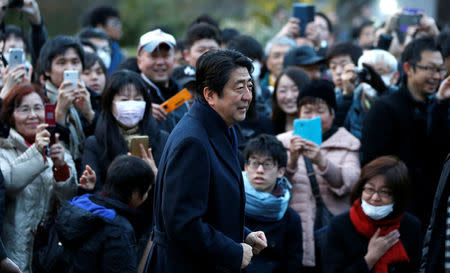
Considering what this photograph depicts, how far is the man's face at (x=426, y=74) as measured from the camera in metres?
5.49

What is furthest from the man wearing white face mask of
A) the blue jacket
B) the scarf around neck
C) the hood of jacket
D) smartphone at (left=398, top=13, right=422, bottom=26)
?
the blue jacket

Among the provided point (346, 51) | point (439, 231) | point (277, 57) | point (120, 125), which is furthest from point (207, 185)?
point (277, 57)

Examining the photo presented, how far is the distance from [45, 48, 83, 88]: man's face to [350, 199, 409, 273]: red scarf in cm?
279

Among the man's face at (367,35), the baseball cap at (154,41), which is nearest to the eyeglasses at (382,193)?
the baseball cap at (154,41)

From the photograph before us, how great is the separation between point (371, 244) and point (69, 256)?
223cm

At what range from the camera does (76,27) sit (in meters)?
27.9

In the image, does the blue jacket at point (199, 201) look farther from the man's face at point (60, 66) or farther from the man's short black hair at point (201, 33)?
the man's short black hair at point (201, 33)

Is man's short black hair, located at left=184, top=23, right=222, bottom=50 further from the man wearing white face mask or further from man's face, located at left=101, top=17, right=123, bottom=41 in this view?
man's face, located at left=101, top=17, right=123, bottom=41

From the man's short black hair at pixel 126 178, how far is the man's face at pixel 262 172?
3.08ft

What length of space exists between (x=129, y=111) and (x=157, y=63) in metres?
0.99

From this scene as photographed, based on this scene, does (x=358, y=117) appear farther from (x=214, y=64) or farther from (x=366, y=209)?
(x=214, y=64)

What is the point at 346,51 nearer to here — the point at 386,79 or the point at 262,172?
the point at 386,79

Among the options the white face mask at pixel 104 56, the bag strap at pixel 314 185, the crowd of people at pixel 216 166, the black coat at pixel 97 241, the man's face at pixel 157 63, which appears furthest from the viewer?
the white face mask at pixel 104 56

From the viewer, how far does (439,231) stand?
3.83m
